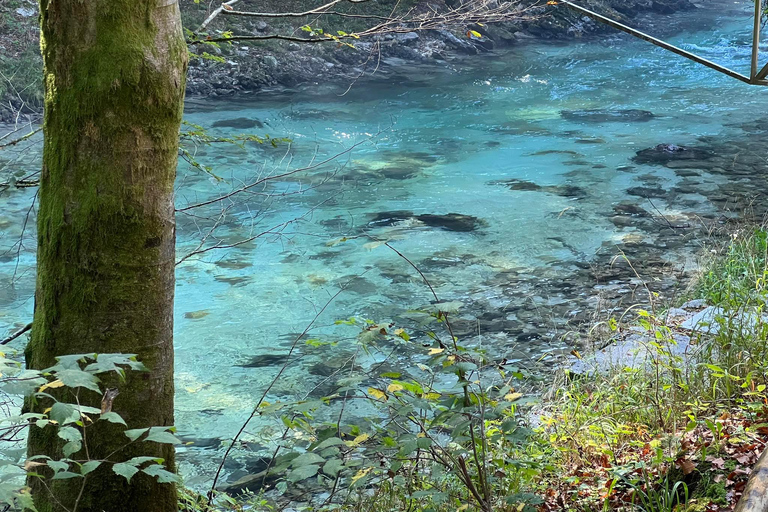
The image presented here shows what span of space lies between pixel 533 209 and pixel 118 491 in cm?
687

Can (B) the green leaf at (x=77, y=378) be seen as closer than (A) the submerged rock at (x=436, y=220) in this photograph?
Yes

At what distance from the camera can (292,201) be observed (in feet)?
28.3

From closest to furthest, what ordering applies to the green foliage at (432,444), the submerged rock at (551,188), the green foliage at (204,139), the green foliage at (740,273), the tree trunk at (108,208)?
the tree trunk at (108,208) → the green foliage at (432,444) → the green foliage at (204,139) → the green foliage at (740,273) → the submerged rock at (551,188)

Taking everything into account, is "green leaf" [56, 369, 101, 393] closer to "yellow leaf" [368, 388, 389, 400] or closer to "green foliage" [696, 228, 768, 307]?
"yellow leaf" [368, 388, 389, 400]

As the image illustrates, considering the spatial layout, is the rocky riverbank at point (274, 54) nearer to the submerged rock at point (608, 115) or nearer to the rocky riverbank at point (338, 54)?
the rocky riverbank at point (338, 54)

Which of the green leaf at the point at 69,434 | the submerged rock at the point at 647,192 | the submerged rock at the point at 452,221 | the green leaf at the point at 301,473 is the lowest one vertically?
the submerged rock at the point at 452,221

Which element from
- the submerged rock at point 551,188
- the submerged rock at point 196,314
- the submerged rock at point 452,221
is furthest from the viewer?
the submerged rock at point 551,188

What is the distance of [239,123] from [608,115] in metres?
6.32

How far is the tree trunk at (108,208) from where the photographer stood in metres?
1.85

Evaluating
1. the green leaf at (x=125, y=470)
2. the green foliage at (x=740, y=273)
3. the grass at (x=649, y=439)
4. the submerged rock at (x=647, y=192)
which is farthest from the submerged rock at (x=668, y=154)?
the green leaf at (x=125, y=470)

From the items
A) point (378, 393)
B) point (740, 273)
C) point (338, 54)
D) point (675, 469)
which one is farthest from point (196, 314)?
point (338, 54)

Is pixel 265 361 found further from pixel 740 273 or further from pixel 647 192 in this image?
pixel 647 192

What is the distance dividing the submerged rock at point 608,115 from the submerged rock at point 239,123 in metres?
5.29

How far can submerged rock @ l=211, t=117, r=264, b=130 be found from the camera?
36.4 feet
